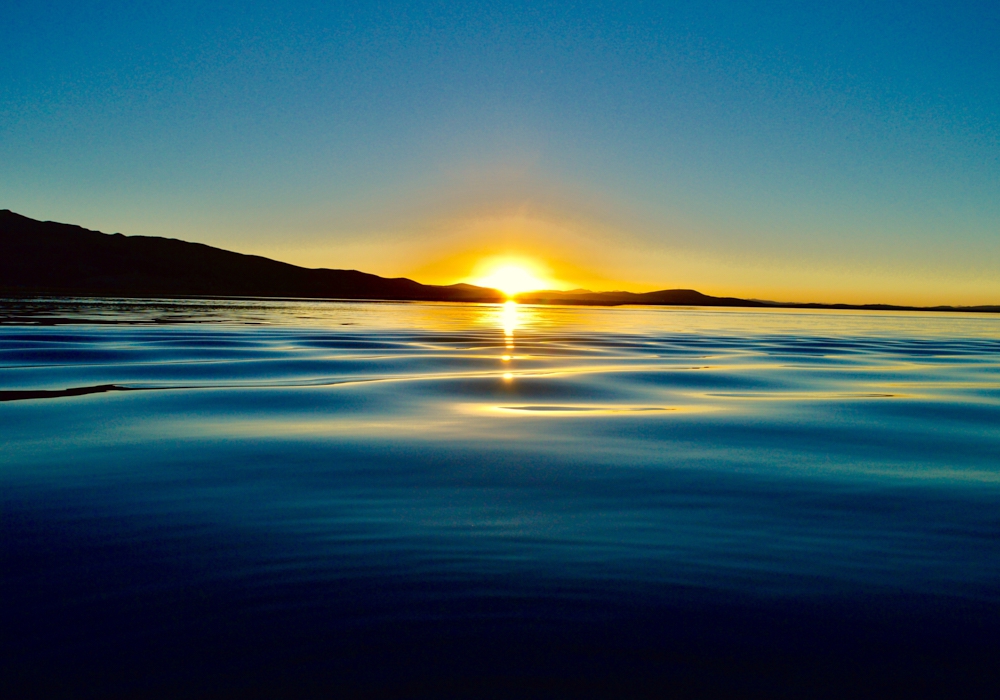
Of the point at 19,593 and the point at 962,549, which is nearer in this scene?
the point at 19,593

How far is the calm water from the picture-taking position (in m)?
3.08

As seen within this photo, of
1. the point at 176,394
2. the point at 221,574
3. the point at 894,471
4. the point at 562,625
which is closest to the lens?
the point at 562,625

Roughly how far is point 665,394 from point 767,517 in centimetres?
741

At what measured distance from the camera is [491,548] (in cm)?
450

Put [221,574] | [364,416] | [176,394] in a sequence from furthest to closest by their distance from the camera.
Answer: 1. [176,394]
2. [364,416]
3. [221,574]

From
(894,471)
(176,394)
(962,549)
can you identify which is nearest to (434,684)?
(962,549)

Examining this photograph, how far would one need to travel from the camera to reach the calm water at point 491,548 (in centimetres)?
308

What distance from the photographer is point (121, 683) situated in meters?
2.88

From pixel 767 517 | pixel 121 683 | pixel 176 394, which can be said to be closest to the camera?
pixel 121 683

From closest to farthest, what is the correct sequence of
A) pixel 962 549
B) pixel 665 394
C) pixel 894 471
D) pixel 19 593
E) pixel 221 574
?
pixel 19 593, pixel 221 574, pixel 962 549, pixel 894 471, pixel 665 394

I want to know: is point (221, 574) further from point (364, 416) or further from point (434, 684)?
point (364, 416)

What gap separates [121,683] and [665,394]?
10.7 meters

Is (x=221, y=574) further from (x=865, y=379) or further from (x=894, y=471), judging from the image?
(x=865, y=379)

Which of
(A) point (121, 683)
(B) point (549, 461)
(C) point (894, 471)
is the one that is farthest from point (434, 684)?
(C) point (894, 471)
